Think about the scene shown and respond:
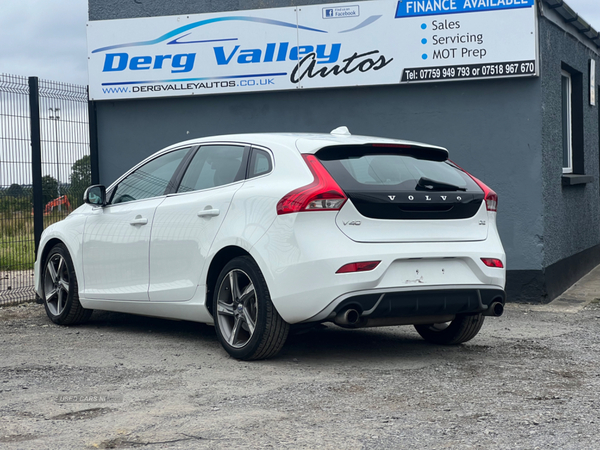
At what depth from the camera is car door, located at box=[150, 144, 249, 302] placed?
240 inches

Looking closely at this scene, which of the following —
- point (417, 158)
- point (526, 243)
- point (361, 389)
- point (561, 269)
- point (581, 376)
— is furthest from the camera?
point (561, 269)

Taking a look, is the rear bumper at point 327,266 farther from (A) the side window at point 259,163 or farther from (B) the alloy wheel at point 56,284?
(B) the alloy wheel at point 56,284

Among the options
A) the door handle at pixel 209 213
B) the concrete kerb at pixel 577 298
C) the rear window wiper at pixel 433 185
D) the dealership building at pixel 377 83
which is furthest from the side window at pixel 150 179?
the concrete kerb at pixel 577 298

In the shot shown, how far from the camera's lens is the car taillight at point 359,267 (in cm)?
532

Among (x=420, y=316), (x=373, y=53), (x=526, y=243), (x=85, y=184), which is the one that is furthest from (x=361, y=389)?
(x=85, y=184)

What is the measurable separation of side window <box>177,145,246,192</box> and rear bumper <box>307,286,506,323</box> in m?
1.31

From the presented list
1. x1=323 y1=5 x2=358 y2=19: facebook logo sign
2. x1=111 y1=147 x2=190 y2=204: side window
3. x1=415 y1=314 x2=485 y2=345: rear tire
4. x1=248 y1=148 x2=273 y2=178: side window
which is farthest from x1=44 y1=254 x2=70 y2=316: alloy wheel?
x1=323 y1=5 x2=358 y2=19: facebook logo sign

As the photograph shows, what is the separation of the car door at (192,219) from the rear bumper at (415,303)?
3.83 feet

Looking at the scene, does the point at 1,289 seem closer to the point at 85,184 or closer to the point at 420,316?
the point at 85,184

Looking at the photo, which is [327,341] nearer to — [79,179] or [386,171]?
[386,171]

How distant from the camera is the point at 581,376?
5.43 m

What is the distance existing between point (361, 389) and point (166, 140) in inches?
250

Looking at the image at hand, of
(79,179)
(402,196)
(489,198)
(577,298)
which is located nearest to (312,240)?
(402,196)

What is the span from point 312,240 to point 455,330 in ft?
5.71
